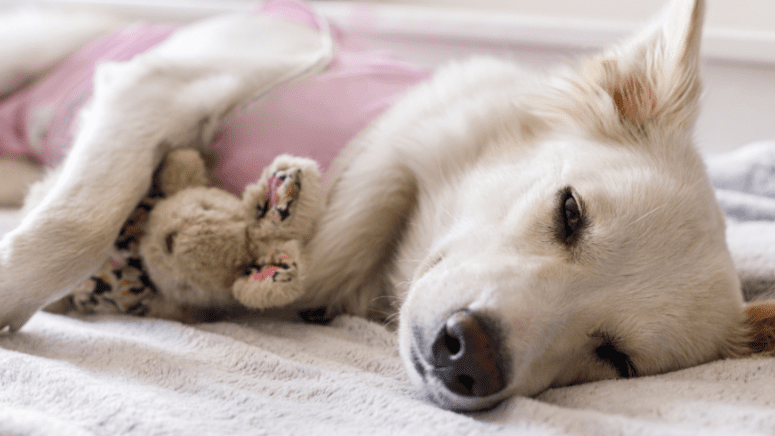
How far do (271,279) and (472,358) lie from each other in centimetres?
45

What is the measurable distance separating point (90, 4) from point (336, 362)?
2.92m

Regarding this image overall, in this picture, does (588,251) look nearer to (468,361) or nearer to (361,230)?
(468,361)

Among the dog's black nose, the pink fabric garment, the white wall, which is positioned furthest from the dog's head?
the white wall

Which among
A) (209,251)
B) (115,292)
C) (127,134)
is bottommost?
(115,292)

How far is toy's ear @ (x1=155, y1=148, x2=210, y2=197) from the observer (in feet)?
4.18

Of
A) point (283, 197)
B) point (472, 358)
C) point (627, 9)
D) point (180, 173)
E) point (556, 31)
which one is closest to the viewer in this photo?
point (472, 358)

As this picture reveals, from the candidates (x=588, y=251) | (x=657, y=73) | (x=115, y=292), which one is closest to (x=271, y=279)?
(x=115, y=292)

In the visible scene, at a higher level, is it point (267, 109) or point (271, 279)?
point (267, 109)

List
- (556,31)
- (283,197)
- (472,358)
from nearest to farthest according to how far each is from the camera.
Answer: (472,358) → (283,197) → (556,31)

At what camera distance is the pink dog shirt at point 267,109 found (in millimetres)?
1339

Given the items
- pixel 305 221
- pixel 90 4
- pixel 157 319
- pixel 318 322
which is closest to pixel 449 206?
pixel 305 221

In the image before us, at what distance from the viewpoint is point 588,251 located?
3.38ft

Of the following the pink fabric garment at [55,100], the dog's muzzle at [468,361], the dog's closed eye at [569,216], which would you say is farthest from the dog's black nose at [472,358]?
the pink fabric garment at [55,100]

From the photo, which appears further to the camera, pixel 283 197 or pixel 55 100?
pixel 55 100
